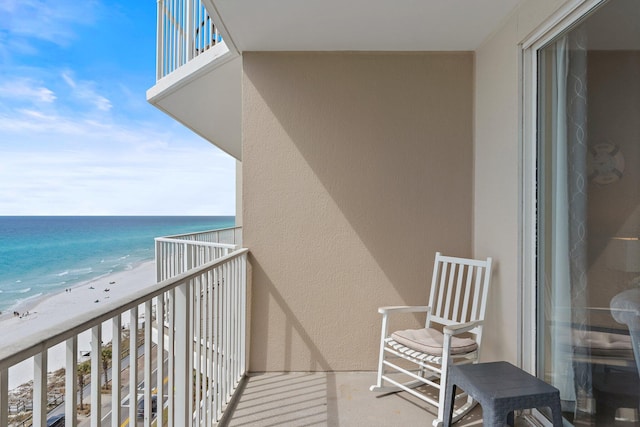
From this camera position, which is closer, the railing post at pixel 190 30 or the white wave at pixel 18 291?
the railing post at pixel 190 30

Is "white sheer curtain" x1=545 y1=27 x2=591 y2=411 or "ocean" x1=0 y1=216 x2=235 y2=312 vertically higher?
"white sheer curtain" x1=545 y1=27 x2=591 y2=411

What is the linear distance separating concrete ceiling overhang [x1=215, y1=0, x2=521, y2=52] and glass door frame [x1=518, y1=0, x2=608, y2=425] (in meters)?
0.38

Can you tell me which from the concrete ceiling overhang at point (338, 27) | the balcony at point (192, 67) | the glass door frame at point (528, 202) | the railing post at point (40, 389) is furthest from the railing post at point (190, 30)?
the railing post at point (40, 389)

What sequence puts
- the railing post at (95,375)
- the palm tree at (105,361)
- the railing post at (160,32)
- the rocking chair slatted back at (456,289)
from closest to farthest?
the railing post at (95,375)
the palm tree at (105,361)
the rocking chair slatted back at (456,289)
the railing post at (160,32)

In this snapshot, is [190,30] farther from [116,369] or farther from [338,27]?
[116,369]

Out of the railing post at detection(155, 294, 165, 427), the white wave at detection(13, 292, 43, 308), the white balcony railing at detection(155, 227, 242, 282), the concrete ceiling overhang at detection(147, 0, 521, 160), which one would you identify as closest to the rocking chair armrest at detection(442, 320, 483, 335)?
the railing post at detection(155, 294, 165, 427)

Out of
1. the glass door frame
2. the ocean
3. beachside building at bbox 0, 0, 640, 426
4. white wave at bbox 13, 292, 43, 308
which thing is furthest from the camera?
the ocean

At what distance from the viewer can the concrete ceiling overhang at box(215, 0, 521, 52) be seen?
2.37 m

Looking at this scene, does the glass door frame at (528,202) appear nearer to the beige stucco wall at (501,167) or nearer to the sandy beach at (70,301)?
the beige stucco wall at (501,167)

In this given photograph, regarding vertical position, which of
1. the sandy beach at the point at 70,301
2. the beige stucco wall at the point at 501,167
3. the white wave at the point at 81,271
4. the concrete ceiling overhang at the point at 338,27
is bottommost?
the sandy beach at the point at 70,301

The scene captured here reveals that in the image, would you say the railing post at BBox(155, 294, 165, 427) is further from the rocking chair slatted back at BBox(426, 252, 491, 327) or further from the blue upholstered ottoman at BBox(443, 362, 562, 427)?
the rocking chair slatted back at BBox(426, 252, 491, 327)

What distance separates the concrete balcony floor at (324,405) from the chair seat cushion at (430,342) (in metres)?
0.41

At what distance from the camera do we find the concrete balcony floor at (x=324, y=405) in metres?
2.34

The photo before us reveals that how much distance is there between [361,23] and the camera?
2.60 m
